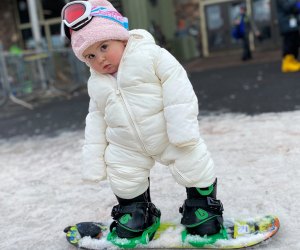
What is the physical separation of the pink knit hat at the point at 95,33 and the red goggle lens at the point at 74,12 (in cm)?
6

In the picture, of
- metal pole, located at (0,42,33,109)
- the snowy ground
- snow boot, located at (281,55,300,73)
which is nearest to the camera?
the snowy ground

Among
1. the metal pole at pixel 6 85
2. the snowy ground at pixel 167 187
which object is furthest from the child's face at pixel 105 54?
the metal pole at pixel 6 85

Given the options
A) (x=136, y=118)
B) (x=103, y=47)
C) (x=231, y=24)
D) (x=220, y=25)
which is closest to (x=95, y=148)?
(x=136, y=118)

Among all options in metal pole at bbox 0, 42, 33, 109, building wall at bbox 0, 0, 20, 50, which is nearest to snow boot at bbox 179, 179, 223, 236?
metal pole at bbox 0, 42, 33, 109

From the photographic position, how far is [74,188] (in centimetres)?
334

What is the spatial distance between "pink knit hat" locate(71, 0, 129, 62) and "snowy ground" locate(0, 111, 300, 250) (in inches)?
43.9

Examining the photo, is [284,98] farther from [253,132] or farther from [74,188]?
[74,188]

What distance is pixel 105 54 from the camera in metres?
2.17

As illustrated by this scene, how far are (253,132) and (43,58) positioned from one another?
6.65 metres

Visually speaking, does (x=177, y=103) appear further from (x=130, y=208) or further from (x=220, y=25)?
(x=220, y=25)

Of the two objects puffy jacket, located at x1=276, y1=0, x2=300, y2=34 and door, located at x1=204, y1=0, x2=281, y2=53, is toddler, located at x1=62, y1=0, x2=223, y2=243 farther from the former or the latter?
door, located at x1=204, y1=0, x2=281, y2=53

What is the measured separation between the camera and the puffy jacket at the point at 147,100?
2105 mm

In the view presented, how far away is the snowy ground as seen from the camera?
101 inches

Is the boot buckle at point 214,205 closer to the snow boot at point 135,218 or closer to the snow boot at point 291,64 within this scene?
the snow boot at point 135,218
